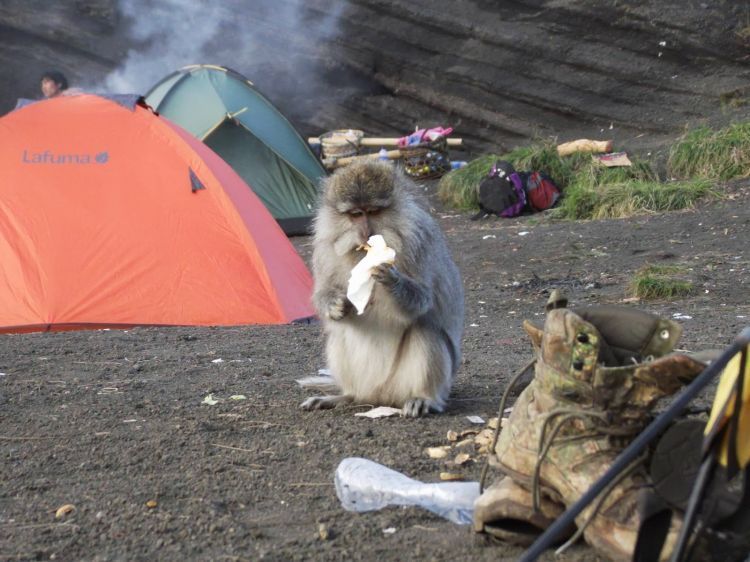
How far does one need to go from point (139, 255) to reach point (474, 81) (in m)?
8.23

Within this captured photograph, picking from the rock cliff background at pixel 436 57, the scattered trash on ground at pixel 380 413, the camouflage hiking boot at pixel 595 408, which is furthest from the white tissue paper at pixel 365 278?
the rock cliff background at pixel 436 57

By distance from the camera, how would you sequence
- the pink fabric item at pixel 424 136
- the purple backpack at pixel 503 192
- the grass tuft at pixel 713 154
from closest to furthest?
the grass tuft at pixel 713 154
the purple backpack at pixel 503 192
the pink fabric item at pixel 424 136

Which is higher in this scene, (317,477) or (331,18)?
(331,18)

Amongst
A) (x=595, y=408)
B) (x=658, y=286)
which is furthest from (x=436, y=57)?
(x=595, y=408)

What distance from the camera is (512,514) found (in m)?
2.57

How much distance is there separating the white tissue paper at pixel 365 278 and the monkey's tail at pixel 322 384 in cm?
63

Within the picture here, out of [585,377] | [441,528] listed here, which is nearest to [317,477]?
[441,528]

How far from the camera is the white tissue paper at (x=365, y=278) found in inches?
169

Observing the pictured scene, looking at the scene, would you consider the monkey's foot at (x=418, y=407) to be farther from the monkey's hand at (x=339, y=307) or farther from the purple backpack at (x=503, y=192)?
the purple backpack at (x=503, y=192)

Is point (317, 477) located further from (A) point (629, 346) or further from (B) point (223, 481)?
(A) point (629, 346)

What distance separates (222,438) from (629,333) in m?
1.90

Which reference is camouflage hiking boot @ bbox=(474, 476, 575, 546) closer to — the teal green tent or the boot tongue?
the boot tongue

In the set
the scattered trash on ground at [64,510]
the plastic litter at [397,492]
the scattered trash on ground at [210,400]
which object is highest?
the plastic litter at [397,492]

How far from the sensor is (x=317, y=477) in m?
3.45
